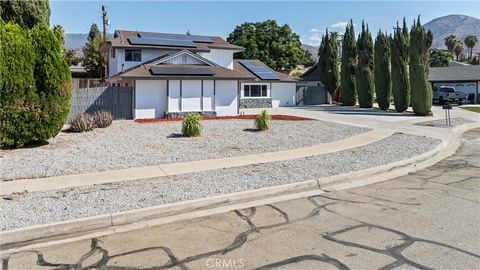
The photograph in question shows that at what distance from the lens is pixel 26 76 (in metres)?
11.6

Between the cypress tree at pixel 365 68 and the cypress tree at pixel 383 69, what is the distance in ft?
6.50

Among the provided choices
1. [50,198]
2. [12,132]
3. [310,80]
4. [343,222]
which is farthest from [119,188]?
[310,80]

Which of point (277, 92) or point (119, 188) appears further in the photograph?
point (277, 92)

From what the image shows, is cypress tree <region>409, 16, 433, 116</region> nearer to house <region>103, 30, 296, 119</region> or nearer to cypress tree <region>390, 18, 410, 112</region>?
cypress tree <region>390, 18, 410, 112</region>

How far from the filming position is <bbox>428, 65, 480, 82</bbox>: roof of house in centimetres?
4306

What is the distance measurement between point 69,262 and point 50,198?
278 centimetres

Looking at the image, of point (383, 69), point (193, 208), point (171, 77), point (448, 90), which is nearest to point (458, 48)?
point (448, 90)

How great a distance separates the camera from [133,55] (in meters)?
27.1

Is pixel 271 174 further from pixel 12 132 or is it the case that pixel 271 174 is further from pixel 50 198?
pixel 12 132

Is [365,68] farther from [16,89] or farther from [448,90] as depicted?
[16,89]

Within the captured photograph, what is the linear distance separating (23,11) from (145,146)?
377 inches

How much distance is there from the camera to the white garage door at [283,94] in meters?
35.6

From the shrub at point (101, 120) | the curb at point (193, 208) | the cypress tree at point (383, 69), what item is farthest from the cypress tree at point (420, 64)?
the shrub at point (101, 120)

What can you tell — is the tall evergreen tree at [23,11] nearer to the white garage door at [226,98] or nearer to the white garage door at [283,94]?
the white garage door at [226,98]
